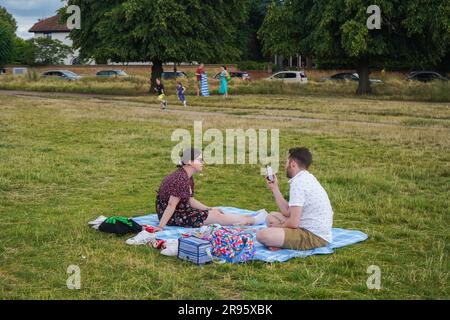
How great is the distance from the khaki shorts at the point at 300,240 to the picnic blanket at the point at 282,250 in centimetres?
6

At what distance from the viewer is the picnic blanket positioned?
6625 mm

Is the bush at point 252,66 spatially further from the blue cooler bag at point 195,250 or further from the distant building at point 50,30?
the blue cooler bag at point 195,250

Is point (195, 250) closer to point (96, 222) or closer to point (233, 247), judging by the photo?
point (233, 247)

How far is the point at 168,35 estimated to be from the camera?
115 ft

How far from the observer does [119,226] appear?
7469mm

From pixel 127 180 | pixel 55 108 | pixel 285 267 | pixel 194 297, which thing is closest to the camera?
pixel 194 297

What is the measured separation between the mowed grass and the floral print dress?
2.67 ft

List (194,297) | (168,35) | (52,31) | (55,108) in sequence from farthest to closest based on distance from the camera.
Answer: (52,31) → (168,35) → (55,108) → (194,297)

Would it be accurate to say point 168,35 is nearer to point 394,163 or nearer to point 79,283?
point 394,163

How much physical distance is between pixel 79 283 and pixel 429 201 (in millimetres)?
5797

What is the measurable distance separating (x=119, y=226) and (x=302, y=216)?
2.15 metres

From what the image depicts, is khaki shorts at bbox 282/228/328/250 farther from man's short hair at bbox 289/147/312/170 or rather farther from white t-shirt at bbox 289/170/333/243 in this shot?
man's short hair at bbox 289/147/312/170
